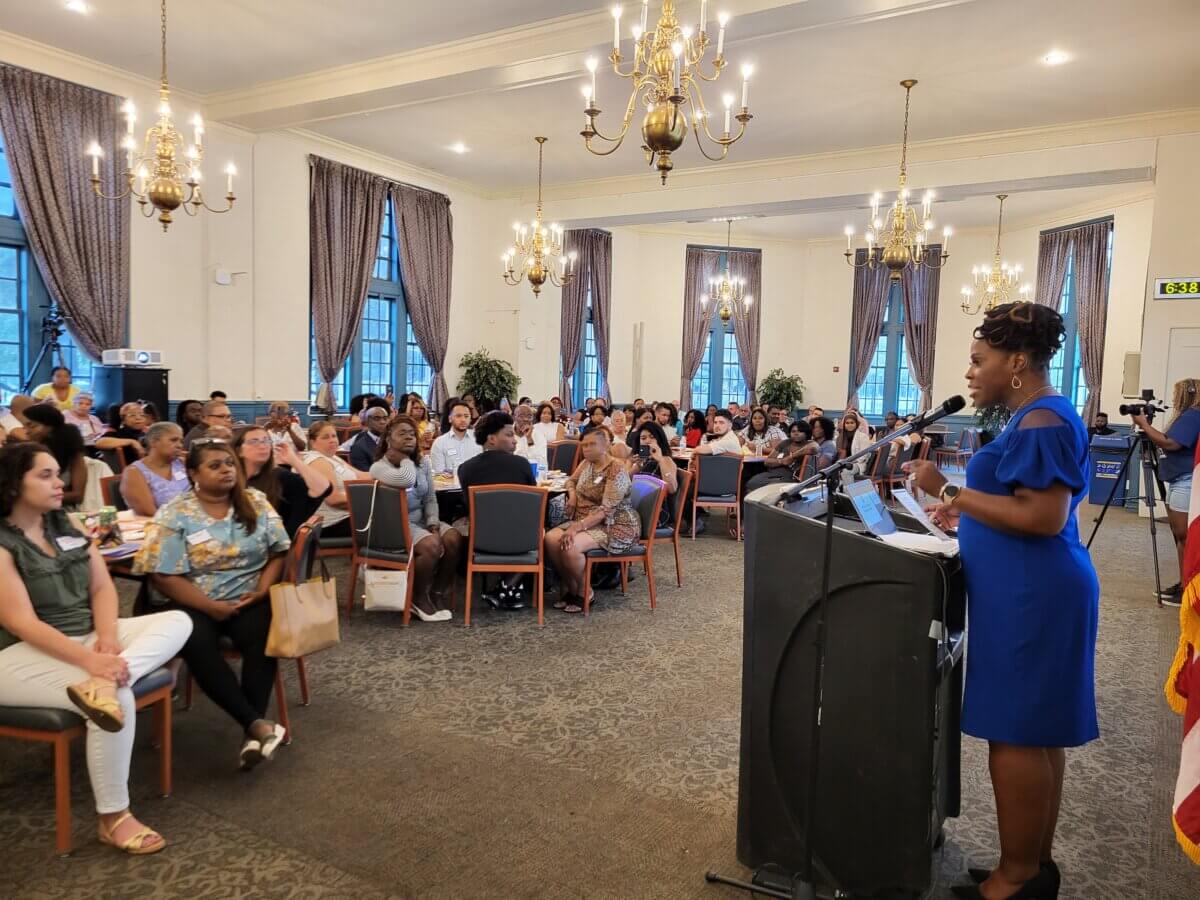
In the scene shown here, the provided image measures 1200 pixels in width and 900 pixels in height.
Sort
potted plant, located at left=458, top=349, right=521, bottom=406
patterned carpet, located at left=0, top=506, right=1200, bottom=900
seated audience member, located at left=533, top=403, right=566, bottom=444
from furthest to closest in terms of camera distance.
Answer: potted plant, located at left=458, top=349, right=521, bottom=406 < seated audience member, located at left=533, top=403, right=566, bottom=444 < patterned carpet, located at left=0, top=506, right=1200, bottom=900

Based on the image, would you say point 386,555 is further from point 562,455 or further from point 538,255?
point 538,255

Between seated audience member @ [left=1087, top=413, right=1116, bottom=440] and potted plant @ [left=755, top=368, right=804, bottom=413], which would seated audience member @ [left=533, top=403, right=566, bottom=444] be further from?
potted plant @ [left=755, top=368, right=804, bottom=413]

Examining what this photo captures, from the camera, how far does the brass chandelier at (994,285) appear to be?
512 inches

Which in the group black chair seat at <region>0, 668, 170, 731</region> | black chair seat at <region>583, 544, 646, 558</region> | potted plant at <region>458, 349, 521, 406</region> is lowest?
black chair seat at <region>583, 544, 646, 558</region>

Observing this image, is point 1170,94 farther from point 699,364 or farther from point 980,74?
point 699,364

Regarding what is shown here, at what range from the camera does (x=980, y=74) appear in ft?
Result: 25.6

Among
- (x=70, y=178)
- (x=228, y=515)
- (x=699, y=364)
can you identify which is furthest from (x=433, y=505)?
(x=699, y=364)

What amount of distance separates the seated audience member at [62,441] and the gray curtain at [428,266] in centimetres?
818

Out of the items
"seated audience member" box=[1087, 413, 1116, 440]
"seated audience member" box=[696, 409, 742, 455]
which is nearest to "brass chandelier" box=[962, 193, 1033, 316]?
"seated audience member" box=[1087, 413, 1116, 440]

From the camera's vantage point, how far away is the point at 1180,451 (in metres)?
5.56

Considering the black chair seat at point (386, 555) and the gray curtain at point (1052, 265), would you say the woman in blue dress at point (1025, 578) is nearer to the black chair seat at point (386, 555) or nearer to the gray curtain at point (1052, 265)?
the black chair seat at point (386, 555)

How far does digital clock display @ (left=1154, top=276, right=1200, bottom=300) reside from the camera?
8.98m

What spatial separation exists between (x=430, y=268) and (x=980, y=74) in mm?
7724

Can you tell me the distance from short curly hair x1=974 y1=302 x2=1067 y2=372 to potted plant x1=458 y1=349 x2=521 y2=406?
10883mm
